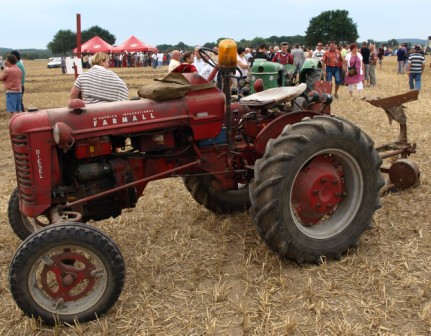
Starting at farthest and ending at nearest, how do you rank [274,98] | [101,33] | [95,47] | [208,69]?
[101,33], [95,47], [208,69], [274,98]

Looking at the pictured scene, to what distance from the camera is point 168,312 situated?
304 centimetres

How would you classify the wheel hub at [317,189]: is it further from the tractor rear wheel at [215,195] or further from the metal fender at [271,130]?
the tractor rear wheel at [215,195]

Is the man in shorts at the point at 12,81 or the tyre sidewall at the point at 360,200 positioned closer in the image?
the tyre sidewall at the point at 360,200

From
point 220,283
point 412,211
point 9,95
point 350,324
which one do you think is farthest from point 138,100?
point 9,95

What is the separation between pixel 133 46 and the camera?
36.6 m

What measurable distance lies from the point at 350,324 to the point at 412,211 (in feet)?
7.01

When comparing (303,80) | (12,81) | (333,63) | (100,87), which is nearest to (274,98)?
(100,87)

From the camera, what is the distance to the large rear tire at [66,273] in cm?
276

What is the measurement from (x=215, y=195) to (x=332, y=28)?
82.6 metres

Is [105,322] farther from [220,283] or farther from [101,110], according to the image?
[101,110]

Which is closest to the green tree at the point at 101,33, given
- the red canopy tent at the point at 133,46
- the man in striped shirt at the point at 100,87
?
the red canopy tent at the point at 133,46

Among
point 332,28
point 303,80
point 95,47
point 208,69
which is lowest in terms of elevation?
point 303,80

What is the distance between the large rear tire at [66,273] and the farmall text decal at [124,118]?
783 mm

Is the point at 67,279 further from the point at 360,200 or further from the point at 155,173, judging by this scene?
the point at 360,200
